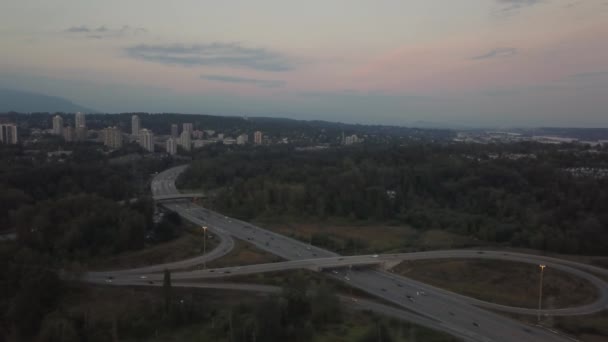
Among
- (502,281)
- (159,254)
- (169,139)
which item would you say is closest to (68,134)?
(169,139)

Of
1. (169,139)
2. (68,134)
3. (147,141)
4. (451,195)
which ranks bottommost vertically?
(451,195)

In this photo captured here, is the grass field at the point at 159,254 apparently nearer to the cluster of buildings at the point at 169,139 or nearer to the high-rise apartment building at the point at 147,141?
the cluster of buildings at the point at 169,139

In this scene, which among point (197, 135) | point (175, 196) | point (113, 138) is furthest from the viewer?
point (197, 135)

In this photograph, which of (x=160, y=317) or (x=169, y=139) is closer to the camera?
(x=160, y=317)

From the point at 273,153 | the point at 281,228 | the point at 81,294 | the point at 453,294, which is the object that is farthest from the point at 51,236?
the point at 273,153

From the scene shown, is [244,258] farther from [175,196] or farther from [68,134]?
[68,134]

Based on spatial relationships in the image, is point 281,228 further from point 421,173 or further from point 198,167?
point 198,167
